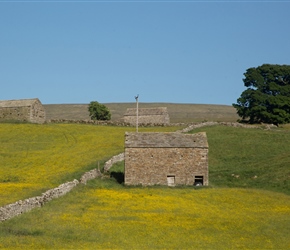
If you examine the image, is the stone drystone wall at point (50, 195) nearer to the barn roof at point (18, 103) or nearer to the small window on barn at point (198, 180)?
the small window on barn at point (198, 180)

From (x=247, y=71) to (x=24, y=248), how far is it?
92837 mm

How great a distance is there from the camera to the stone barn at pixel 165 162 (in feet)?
181

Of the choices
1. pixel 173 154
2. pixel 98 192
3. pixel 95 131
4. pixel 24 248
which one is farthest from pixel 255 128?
pixel 24 248

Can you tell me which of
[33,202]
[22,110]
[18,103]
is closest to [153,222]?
[33,202]

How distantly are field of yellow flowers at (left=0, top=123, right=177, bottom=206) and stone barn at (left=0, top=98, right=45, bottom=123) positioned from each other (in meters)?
4.03

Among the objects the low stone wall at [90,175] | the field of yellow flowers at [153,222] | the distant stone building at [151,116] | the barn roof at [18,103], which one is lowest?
the field of yellow flowers at [153,222]

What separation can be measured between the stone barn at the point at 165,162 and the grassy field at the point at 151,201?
78.2 inches

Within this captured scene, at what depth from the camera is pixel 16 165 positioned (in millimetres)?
65250

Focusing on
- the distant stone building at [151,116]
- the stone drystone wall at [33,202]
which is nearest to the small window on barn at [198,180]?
the stone drystone wall at [33,202]

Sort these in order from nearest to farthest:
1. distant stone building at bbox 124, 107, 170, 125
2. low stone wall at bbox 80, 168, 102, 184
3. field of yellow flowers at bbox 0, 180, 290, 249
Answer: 1. field of yellow flowers at bbox 0, 180, 290, 249
2. low stone wall at bbox 80, 168, 102, 184
3. distant stone building at bbox 124, 107, 170, 125

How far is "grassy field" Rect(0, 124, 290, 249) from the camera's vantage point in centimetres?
3022

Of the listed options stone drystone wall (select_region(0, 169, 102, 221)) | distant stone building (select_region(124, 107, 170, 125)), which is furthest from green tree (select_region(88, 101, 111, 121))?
stone drystone wall (select_region(0, 169, 102, 221))

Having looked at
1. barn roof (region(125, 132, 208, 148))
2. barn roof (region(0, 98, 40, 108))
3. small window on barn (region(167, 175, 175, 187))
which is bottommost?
small window on barn (region(167, 175, 175, 187))

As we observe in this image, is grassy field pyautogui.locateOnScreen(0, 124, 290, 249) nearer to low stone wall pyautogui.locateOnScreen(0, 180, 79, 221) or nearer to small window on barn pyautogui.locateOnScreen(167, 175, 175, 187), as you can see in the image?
low stone wall pyautogui.locateOnScreen(0, 180, 79, 221)
